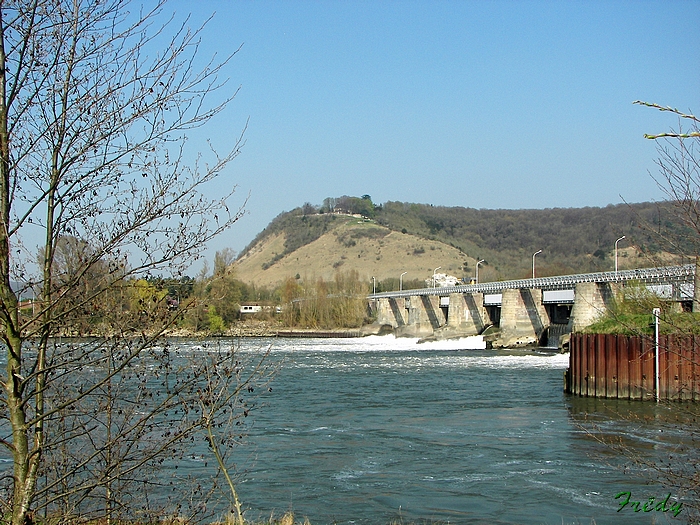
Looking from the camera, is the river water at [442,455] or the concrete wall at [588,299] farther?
the concrete wall at [588,299]

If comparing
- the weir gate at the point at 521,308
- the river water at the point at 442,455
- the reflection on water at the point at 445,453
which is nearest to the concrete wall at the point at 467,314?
the weir gate at the point at 521,308

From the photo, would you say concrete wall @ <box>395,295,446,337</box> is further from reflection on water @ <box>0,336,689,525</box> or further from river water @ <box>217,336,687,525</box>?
reflection on water @ <box>0,336,689,525</box>

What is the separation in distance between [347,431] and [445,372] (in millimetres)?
22161

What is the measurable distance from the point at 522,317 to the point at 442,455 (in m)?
52.0

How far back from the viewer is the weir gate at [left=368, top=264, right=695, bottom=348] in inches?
2288

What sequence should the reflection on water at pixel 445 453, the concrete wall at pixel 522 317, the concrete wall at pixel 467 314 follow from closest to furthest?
1. the reflection on water at pixel 445 453
2. the concrete wall at pixel 522 317
3. the concrete wall at pixel 467 314

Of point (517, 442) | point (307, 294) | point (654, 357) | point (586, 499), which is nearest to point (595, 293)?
point (654, 357)

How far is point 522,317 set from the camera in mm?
70688

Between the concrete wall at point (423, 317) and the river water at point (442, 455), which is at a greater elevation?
the concrete wall at point (423, 317)

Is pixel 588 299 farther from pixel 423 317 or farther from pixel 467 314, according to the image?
pixel 423 317

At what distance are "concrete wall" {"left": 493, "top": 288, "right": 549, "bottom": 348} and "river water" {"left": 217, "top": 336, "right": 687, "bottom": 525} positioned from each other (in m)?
30.0

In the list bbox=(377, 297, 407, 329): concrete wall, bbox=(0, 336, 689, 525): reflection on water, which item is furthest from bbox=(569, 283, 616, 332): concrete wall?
bbox=(377, 297, 407, 329): concrete wall

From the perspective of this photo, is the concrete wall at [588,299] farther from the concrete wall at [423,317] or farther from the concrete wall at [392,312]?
the concrete wall at [392,312]

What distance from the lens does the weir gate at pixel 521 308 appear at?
191ft
